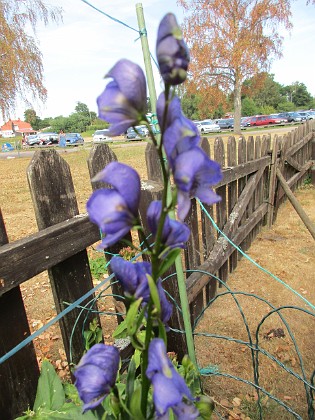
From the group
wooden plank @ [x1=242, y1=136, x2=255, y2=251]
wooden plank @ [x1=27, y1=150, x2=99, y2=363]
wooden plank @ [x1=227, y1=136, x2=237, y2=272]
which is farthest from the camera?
wooden plank @ [x1=242, y1=136, x2=255, y2=251]

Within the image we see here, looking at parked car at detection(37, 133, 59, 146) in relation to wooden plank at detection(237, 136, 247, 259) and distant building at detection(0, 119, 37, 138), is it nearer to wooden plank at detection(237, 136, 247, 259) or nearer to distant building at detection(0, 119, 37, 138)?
wooden plank at detection(237, 136, 247, 259)

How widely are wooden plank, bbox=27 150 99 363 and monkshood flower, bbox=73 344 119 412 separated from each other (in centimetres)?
96

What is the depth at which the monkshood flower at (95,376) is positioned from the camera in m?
0.58

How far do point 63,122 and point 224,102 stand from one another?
138 ft

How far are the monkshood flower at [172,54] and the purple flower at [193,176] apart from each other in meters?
0.11

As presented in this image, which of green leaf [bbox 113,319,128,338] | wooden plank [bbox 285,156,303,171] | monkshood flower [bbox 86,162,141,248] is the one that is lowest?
wooden plank [bbox 285,156,303,171]

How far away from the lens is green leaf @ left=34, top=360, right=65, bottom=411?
3.76 ft

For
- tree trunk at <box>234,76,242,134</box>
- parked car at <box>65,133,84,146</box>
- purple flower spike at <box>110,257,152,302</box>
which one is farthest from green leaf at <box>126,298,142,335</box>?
parked car at <box>65,133,84,146</box>

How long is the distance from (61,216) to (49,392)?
0.70 meters

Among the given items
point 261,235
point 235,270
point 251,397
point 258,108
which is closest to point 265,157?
point 261,235

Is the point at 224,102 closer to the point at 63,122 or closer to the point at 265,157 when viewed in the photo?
the point at 265,157

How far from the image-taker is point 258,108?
189 ft

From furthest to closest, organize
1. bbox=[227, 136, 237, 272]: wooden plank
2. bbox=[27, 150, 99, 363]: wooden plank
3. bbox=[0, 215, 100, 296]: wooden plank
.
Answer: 1. bbox=[227, 136, 237, 272]: wooden plank
2. bbox=[27, 150, 99, 363]: wooden plank
3. bbox=[0, 215, 100, 296]: wooden plank

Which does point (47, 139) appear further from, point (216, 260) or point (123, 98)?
point (123, 98)
